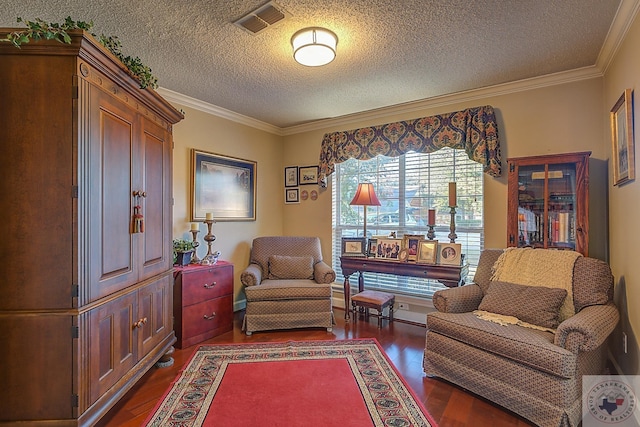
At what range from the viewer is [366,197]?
360 centimetres

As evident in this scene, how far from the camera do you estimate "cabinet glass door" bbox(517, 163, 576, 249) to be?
2.62m

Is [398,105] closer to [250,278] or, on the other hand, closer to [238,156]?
[238,156]

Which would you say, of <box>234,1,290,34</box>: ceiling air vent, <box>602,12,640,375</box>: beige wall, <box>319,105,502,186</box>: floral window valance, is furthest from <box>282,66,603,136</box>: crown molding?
<box>234,1,290,34</box>: ceiling air vent

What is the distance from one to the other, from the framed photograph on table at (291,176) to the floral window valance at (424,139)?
472 mm

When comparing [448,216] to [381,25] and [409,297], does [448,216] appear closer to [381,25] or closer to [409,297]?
[409,297]

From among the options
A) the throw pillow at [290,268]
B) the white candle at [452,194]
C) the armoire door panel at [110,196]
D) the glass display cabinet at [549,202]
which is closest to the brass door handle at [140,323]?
the armoire door panel at [110,196]

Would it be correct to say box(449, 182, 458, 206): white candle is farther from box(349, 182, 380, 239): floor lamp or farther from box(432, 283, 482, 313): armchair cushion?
box(432, 283, 482, 313): armchair cushion

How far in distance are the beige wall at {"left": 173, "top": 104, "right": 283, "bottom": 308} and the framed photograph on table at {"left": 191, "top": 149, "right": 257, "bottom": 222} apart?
0.22 ft

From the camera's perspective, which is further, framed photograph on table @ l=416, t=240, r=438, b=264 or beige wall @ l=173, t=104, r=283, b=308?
beige wall @ l=173, t=104, r=283, b=308

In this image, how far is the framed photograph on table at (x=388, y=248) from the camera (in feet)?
11.3

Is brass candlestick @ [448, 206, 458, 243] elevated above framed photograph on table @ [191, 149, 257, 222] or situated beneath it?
situated beneath

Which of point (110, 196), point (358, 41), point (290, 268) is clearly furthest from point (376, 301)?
point (110, 196)

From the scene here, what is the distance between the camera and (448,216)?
346cm

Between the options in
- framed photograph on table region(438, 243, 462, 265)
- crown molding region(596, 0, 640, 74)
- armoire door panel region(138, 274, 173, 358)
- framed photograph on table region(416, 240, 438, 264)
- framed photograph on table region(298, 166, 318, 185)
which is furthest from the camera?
framed photograph on table region(298, 166, 318, 185)
